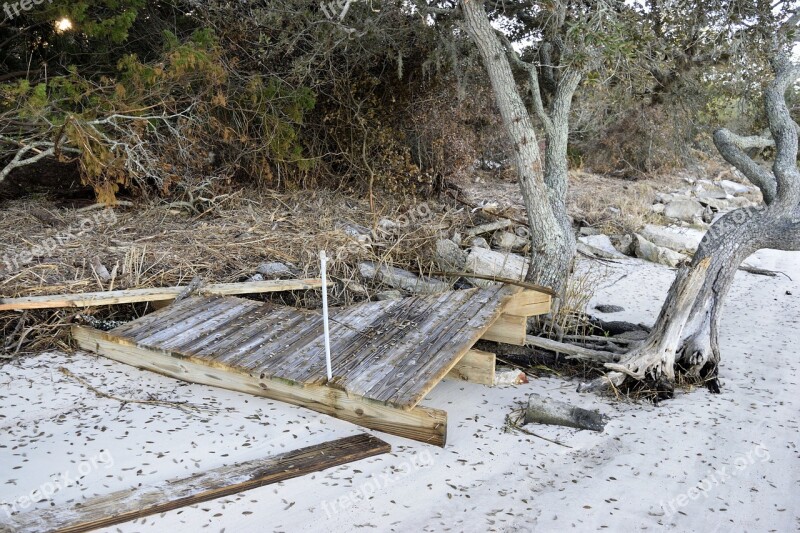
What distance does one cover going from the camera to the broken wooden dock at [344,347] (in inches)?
166

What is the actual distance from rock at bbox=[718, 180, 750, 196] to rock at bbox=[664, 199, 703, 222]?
2658mm

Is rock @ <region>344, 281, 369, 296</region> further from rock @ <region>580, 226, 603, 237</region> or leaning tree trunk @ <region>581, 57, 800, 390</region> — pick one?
rock @ <region>580, 226, 603, 237</region>

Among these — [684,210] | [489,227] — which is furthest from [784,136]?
[684,210]

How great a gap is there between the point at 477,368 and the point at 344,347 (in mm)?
1101

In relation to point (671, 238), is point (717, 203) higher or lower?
higher

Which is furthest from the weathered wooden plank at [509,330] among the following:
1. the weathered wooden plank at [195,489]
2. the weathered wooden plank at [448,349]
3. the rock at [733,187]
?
the rock at [733,187]

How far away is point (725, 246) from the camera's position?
5598 mm

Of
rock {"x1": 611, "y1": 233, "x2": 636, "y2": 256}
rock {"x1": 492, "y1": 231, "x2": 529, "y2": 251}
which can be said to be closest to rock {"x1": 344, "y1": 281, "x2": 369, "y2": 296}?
rock {"x1": 492, "y1": 231, "x2": 529, "y2": 251}

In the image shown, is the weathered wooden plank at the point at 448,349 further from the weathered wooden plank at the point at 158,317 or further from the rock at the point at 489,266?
the weathered wooden plank at the point at 158,317

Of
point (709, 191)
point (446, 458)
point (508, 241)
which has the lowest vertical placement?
point (446, 458)

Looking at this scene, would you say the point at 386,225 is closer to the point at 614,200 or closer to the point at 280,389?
the point at 280,389

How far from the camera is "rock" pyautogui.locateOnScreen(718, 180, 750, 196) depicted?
15.0 meters

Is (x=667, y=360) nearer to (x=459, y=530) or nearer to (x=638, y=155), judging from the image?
(x=459, y=530)

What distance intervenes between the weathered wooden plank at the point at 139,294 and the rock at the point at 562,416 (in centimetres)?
261
